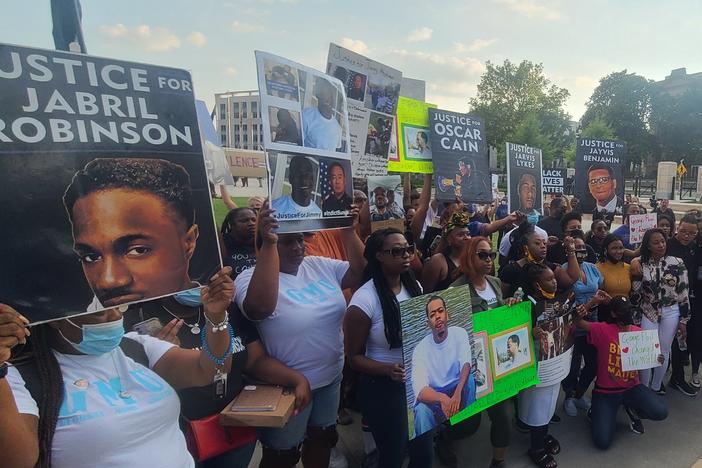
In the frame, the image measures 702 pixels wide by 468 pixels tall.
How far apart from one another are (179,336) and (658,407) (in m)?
3.84

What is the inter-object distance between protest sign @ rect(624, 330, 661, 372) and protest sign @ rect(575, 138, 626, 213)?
2.58m

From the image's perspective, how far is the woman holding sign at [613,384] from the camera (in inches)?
141

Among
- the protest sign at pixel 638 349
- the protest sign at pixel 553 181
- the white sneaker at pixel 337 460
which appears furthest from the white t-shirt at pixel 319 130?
the protest sign at pixel 553 181

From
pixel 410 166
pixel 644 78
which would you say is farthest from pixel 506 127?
pixel 410 166

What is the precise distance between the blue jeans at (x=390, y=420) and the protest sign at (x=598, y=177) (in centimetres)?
457

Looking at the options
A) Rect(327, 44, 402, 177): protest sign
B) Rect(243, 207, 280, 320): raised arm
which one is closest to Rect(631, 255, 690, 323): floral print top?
Rect(327, 44, 402, 177): protest sign

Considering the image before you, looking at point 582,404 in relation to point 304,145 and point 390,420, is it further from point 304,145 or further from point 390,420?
point 304,145

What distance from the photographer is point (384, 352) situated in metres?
2.54

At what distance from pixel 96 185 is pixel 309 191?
3.58 feet

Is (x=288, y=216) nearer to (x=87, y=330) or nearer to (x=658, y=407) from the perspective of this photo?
(x=87, y=330)

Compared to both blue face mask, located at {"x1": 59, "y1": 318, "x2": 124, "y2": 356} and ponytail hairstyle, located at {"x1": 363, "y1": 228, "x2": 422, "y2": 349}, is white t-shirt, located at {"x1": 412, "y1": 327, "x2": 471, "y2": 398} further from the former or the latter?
blue face mask, located at {"x1": 59, "y1": 318, "x2": 124, "y2": 356}

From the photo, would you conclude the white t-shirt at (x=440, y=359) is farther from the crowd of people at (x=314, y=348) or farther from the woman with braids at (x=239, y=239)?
the woman with braids at (x=239, y=239)

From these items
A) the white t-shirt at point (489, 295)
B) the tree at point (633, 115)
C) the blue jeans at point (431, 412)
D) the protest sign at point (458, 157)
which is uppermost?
the tree at point (633, 115)

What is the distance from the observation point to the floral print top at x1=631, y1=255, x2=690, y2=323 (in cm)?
425
